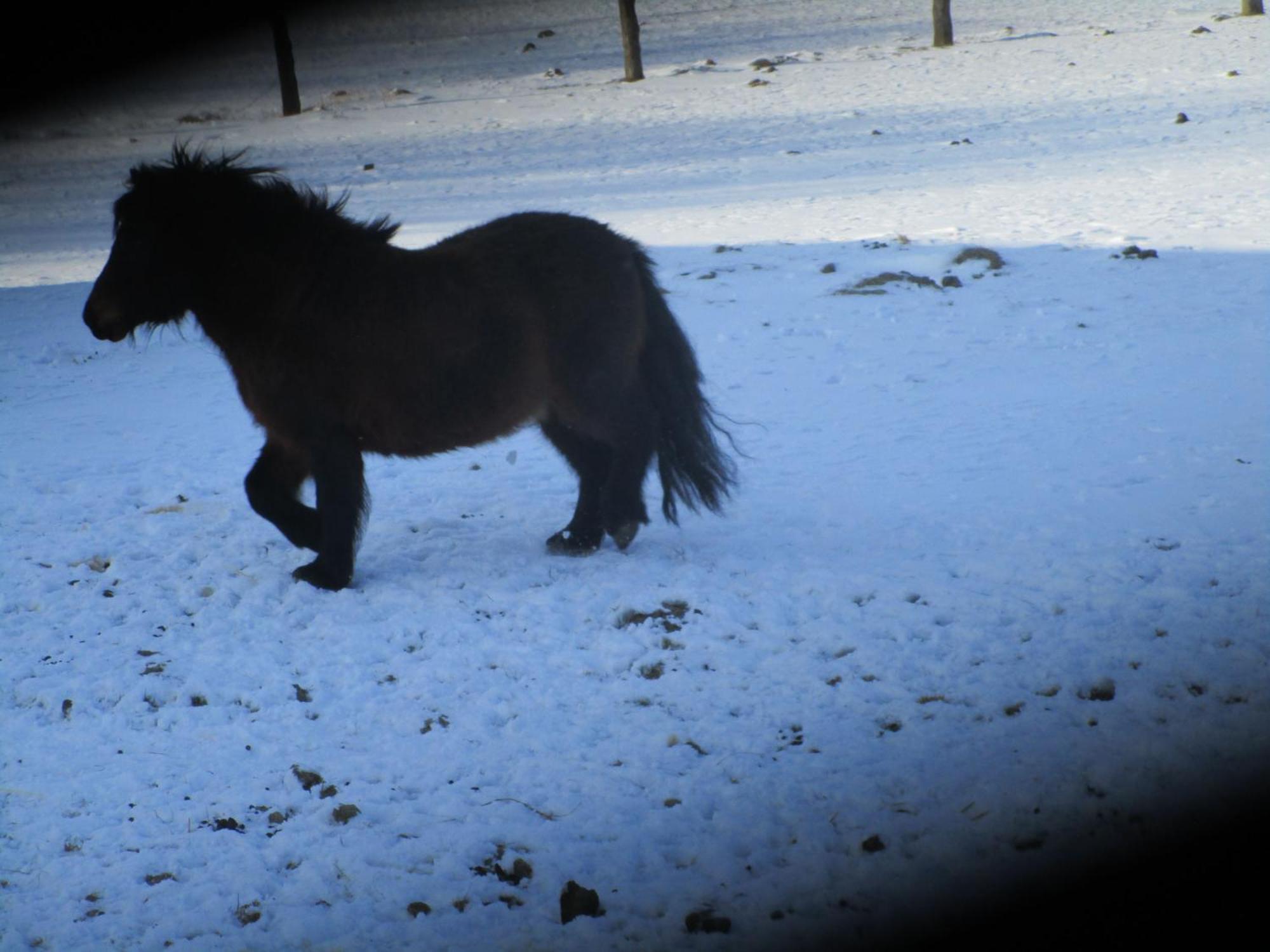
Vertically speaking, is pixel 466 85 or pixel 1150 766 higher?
pixel 466 85

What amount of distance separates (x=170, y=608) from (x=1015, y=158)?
12951mm

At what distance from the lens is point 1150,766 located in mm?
2797

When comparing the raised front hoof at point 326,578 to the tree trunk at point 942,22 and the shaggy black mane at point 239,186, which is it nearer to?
the shaggy black mane at point 239,186

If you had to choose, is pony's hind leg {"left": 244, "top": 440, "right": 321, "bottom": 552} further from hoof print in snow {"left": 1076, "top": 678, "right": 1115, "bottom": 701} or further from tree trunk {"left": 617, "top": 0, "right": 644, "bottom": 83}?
tree trunk {"left": 617, "top": 0, "right": 644, "bottom": 83}

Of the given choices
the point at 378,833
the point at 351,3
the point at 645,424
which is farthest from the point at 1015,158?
the point at 351,3

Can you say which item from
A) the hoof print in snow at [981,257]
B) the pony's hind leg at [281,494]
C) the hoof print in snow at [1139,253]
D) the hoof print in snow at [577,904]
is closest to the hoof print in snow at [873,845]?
the hoof print in snow at [577,904]

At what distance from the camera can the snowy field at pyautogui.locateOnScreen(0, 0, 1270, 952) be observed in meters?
2.57

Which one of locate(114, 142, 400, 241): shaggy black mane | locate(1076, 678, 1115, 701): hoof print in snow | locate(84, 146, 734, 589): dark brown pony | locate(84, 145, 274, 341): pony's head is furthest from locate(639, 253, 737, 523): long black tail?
locate(1076, 678, 1115, 701): hoof print in snow

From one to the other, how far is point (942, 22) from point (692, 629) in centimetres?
2389

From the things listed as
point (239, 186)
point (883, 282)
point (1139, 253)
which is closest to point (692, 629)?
point (239, 186)

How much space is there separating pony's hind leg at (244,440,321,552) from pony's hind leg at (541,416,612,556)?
3.29ft

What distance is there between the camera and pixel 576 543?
502 cm

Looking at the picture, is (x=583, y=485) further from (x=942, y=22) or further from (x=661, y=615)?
(x=942, y=22)

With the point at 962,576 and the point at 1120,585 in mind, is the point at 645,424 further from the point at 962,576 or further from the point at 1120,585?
the point at 1120,585
